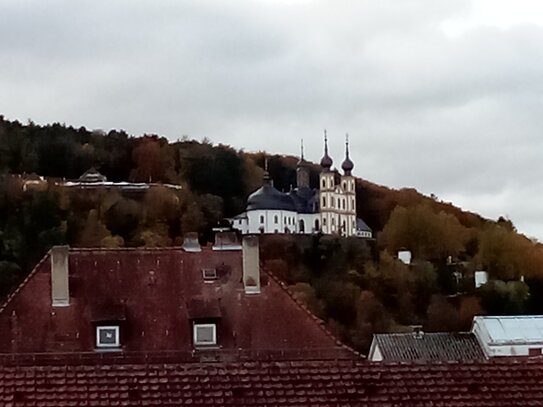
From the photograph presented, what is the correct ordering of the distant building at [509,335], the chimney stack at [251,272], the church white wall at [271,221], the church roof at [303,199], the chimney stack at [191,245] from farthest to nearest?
the church roof at [303,199]
the church white wall at [271,221]
the distant building at [509,335]
the chimney stack at [191,245]
the chimney stack at [251,272]

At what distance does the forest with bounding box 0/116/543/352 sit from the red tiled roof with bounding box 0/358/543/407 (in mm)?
73357

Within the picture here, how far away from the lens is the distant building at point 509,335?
54625 millimetres

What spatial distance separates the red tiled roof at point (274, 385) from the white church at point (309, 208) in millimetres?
145878

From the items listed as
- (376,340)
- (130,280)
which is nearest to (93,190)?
(376,340)

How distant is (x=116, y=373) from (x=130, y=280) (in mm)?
19699

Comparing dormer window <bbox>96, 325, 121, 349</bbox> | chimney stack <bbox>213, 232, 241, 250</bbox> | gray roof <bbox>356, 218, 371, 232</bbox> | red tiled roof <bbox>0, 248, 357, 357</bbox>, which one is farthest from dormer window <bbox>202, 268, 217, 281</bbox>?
gray roof <bbox>356, 218, 371, 232</bbox>

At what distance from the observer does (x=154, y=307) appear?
32125 millimetres

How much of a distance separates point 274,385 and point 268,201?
508 feet

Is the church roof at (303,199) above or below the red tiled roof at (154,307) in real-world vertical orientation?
above

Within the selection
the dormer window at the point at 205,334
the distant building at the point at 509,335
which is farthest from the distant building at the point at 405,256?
the dormer window at the point at 205,334

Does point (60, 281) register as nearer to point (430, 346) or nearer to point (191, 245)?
Answer: point (191, 245)

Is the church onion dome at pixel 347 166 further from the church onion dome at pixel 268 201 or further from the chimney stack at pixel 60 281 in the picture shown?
the chimney stack at pixel 60 281

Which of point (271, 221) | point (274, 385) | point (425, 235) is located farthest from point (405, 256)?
point (274, 385)

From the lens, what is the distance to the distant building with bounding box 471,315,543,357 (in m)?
54.6
